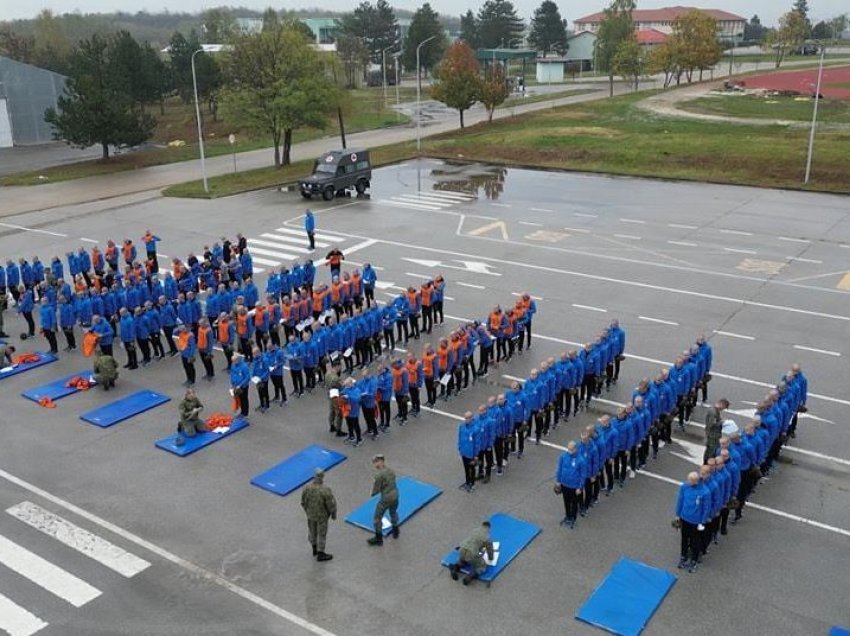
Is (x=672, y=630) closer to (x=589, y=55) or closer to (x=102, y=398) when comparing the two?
(x=102, y=398)

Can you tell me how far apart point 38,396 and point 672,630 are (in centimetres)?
1422

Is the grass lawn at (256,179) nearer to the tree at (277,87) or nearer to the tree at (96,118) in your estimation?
the tree at (277,87)

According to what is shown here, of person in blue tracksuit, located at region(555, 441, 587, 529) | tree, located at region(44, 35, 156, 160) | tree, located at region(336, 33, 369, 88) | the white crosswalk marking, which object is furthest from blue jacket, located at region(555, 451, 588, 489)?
tree, located at region(336, 33, 369, 88)

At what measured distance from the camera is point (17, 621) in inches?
424

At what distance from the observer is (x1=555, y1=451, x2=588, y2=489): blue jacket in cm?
1229

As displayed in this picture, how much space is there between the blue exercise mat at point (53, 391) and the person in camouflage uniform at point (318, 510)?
9.00 meters

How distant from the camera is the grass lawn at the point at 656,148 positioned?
4175 centimetres

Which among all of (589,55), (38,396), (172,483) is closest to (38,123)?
(38,396)

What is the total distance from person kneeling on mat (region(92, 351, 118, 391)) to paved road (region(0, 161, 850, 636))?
0.30m

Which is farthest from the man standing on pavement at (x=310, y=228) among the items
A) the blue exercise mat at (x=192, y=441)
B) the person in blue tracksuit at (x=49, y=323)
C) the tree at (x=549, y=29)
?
the tree at (x=549, y=29)

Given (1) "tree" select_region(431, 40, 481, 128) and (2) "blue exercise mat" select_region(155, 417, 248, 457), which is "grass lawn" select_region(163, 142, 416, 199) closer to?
(1) "tree" select_region(431, 40, 481, 128)

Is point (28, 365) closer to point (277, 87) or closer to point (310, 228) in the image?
point (310, 228)

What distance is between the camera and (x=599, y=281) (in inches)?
1009

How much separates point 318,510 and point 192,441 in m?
5.08
